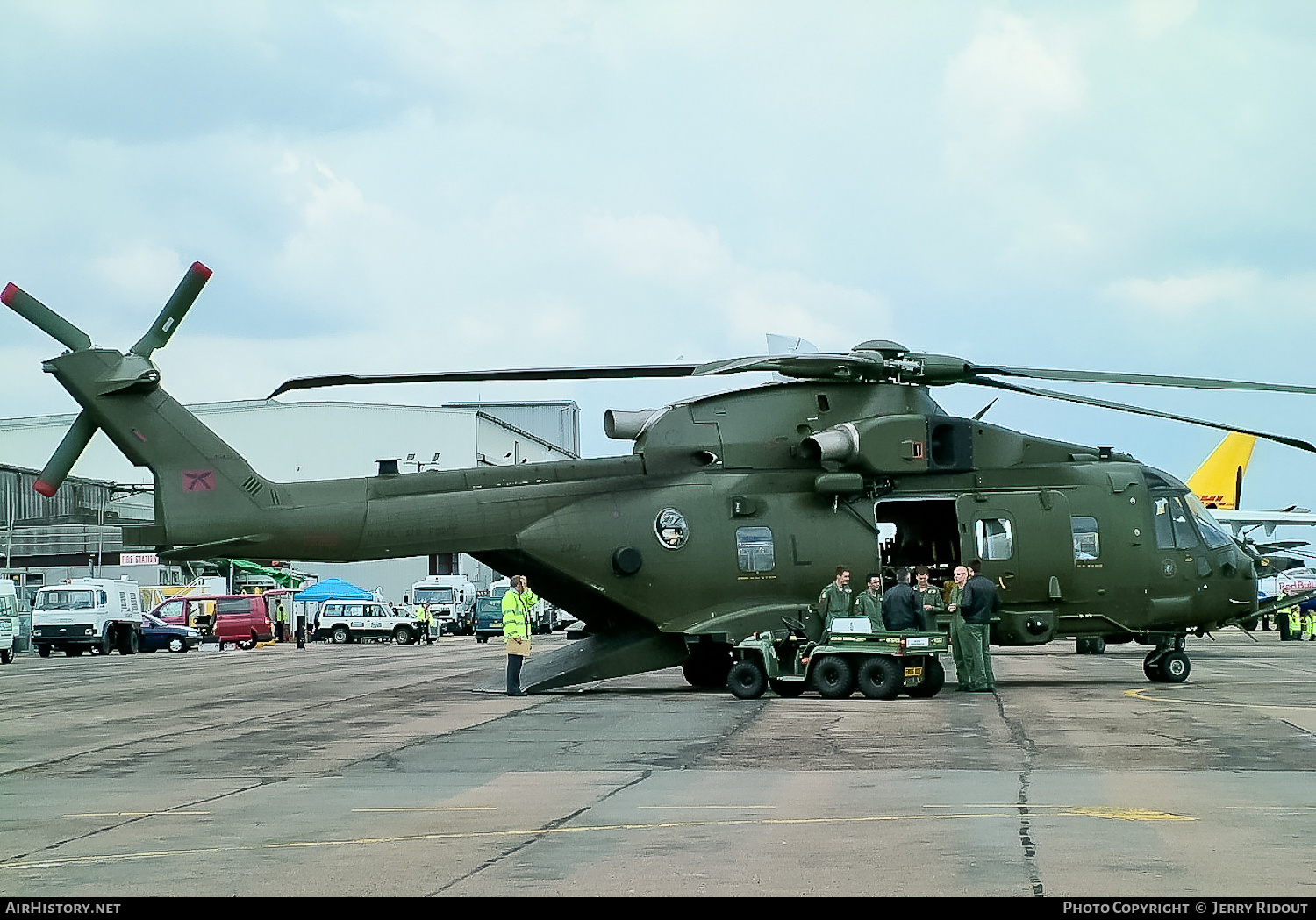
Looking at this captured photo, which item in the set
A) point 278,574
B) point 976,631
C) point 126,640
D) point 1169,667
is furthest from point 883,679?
point 278,574

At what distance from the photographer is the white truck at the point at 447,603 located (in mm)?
68188

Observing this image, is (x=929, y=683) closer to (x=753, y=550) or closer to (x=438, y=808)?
(x=753, y=550)

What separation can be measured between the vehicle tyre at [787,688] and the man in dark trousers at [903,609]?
4.79 feet

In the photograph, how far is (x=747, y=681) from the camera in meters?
19.3

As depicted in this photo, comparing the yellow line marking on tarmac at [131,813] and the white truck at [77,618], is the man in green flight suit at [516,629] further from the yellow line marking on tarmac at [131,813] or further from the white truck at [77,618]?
the white truck at [77,618]

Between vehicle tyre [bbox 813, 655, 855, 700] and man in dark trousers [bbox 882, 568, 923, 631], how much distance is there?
3.54ft

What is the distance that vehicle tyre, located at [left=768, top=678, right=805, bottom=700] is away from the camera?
1956cm

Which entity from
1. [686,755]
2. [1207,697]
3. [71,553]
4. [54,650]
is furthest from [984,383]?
[71,553]

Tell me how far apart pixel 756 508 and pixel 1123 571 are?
5464mm

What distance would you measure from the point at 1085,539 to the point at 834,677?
4.80 metres

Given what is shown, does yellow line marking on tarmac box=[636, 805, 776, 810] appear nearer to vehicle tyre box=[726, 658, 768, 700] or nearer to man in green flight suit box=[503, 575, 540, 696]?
vehicle tyre box=[726, 658, 768, 700]

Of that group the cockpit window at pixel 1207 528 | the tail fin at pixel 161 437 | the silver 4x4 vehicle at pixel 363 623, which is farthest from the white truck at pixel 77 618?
the cockpit window at pixel 1207 528

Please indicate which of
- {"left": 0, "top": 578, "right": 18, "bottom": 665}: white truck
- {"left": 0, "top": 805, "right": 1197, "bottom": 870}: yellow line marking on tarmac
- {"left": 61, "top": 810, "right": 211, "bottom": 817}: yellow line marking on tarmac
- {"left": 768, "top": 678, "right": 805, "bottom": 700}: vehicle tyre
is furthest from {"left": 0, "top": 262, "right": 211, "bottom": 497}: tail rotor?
{"left": 0, "top": 578, "right": 18, "bottom": 665}: white truck
